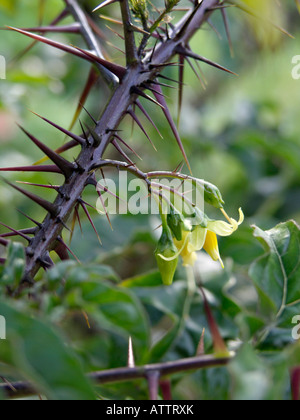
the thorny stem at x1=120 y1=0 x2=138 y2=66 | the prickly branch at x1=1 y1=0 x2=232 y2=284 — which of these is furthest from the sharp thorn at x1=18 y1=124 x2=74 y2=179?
the thorny stem at x1=120 y1=0 x2=138 y2=66

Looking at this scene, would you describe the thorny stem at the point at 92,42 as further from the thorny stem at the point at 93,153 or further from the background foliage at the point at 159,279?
the background foliage at the point at 159,279

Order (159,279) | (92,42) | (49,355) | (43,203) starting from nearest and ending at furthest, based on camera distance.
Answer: (49,355) < (43,203) < (92,42) < (159,279)

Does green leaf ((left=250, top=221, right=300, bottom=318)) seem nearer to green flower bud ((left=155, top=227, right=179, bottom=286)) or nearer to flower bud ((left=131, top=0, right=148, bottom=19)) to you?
green flower bud ((left=155, top=227, right=179, bottom=286))

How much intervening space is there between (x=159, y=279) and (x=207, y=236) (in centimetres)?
19

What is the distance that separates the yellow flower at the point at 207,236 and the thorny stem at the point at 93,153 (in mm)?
100

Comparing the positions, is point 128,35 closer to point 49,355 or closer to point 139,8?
point 139,8

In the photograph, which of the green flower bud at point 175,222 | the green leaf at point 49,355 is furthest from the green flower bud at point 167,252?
the green leaf at point 49,355

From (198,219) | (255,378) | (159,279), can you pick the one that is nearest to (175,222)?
(198,219)

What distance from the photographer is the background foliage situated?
0.30m

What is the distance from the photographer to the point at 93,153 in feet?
1.27

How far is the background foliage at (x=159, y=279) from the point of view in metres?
0.30

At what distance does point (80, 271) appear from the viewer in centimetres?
32

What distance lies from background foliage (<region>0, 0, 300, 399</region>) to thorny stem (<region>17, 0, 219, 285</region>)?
0.03 meters

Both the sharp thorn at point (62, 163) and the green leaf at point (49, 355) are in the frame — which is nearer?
the green leaf at point (49, 355)
